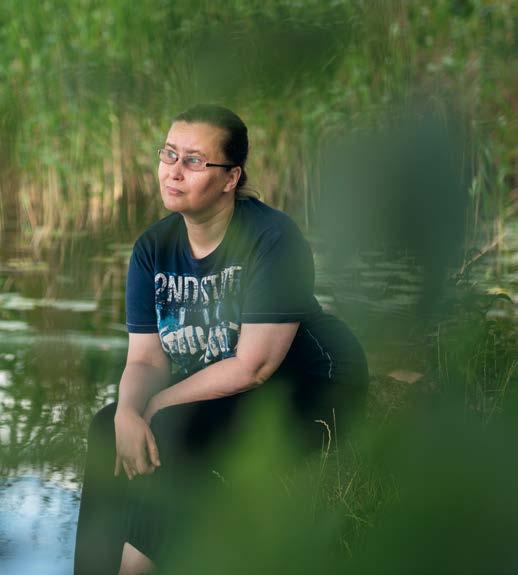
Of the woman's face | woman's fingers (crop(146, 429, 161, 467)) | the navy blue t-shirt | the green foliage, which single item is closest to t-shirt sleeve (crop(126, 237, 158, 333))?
the navy blue t-shirt

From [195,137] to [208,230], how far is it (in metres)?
0.18

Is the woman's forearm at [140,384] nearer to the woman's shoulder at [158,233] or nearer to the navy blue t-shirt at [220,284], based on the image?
the navy blue t-shirt at [220,284]

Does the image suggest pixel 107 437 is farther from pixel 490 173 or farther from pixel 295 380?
pixel 490 173

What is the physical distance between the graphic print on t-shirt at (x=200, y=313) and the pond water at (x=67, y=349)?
0.61 ft

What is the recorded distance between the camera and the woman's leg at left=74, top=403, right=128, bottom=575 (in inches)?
77.7

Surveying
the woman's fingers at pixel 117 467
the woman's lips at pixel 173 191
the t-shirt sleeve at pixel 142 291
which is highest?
the woman's lips at pixel 173 191

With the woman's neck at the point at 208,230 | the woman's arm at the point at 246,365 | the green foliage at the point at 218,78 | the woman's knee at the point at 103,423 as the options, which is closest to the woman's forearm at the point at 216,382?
the woman's arm at the point at 246,365

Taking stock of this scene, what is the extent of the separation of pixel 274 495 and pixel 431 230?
705mm

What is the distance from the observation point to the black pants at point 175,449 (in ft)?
6.32

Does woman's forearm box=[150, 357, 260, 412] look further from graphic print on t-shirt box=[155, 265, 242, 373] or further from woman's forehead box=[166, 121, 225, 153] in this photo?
woman's forehead box=[166, 121, 225, 153]

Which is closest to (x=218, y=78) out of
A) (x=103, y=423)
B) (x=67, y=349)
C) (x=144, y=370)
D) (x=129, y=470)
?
(x=144, y=370)

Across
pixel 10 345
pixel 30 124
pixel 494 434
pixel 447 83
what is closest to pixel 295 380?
pixel 494 434

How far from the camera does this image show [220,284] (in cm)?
217

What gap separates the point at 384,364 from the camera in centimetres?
324
